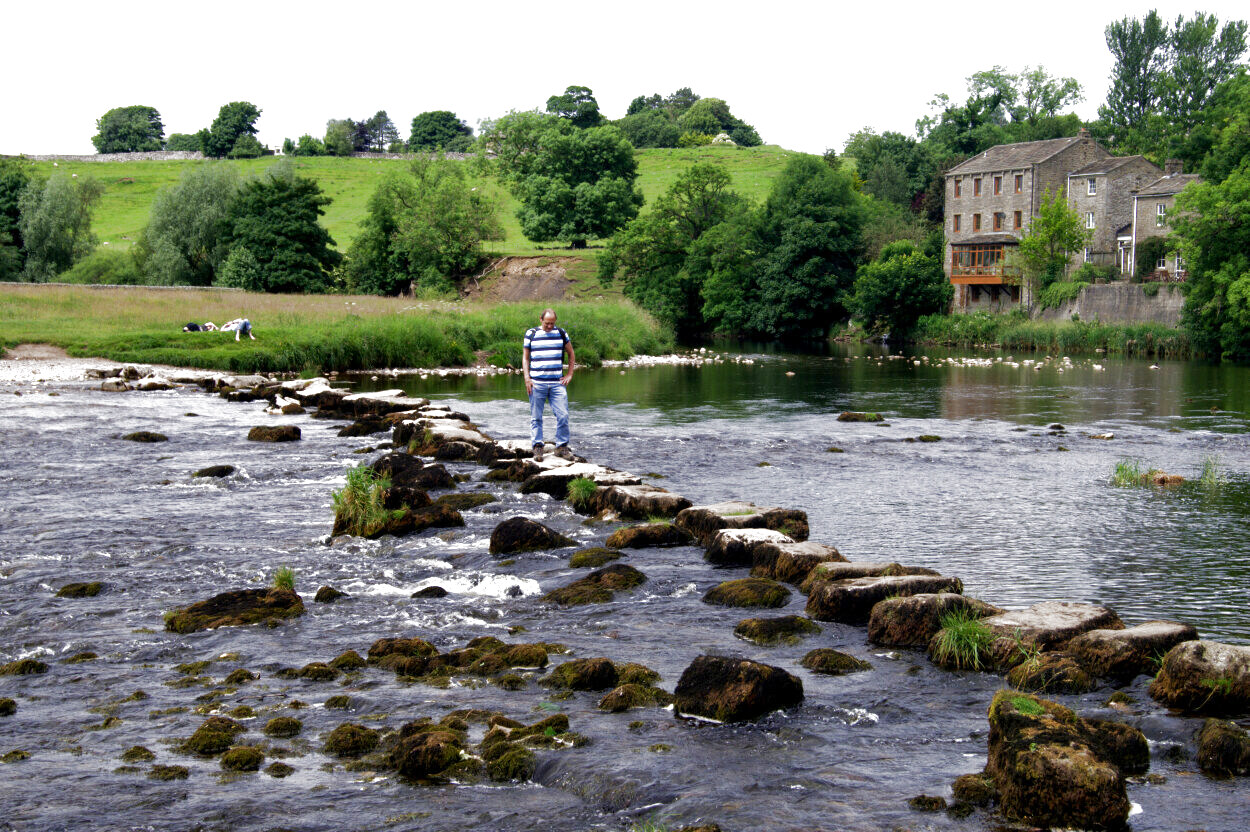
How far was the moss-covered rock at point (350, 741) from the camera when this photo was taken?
8.01m

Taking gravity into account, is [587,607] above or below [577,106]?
below

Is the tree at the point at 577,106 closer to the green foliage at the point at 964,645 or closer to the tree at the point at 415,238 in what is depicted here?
the tree at the point at 415,238

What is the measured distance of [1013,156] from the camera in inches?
3750

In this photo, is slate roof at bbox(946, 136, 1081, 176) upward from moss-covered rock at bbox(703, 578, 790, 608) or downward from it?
upward

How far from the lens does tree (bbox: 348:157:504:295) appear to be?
91.5 m

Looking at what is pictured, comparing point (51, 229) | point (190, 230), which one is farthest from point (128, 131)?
point (190, 230)

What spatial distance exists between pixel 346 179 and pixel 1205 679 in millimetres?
145896

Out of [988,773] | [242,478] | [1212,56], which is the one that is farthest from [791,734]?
[1212,56]

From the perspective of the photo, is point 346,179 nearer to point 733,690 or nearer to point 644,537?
point 644,537

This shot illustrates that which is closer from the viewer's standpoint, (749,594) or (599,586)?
(749,594)

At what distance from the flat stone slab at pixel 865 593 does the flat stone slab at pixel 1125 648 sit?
172cm

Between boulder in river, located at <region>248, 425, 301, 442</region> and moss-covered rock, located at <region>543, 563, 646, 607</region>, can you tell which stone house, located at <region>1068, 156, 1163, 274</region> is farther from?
moss-covered rock, located at <region>543, 563, 646, 607</region>

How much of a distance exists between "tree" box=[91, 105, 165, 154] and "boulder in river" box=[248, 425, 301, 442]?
18402 cm

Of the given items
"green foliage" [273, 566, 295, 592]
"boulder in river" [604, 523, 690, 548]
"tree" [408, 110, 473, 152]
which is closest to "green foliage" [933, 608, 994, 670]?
"boulder in river" [604, 523, 690, 548]
